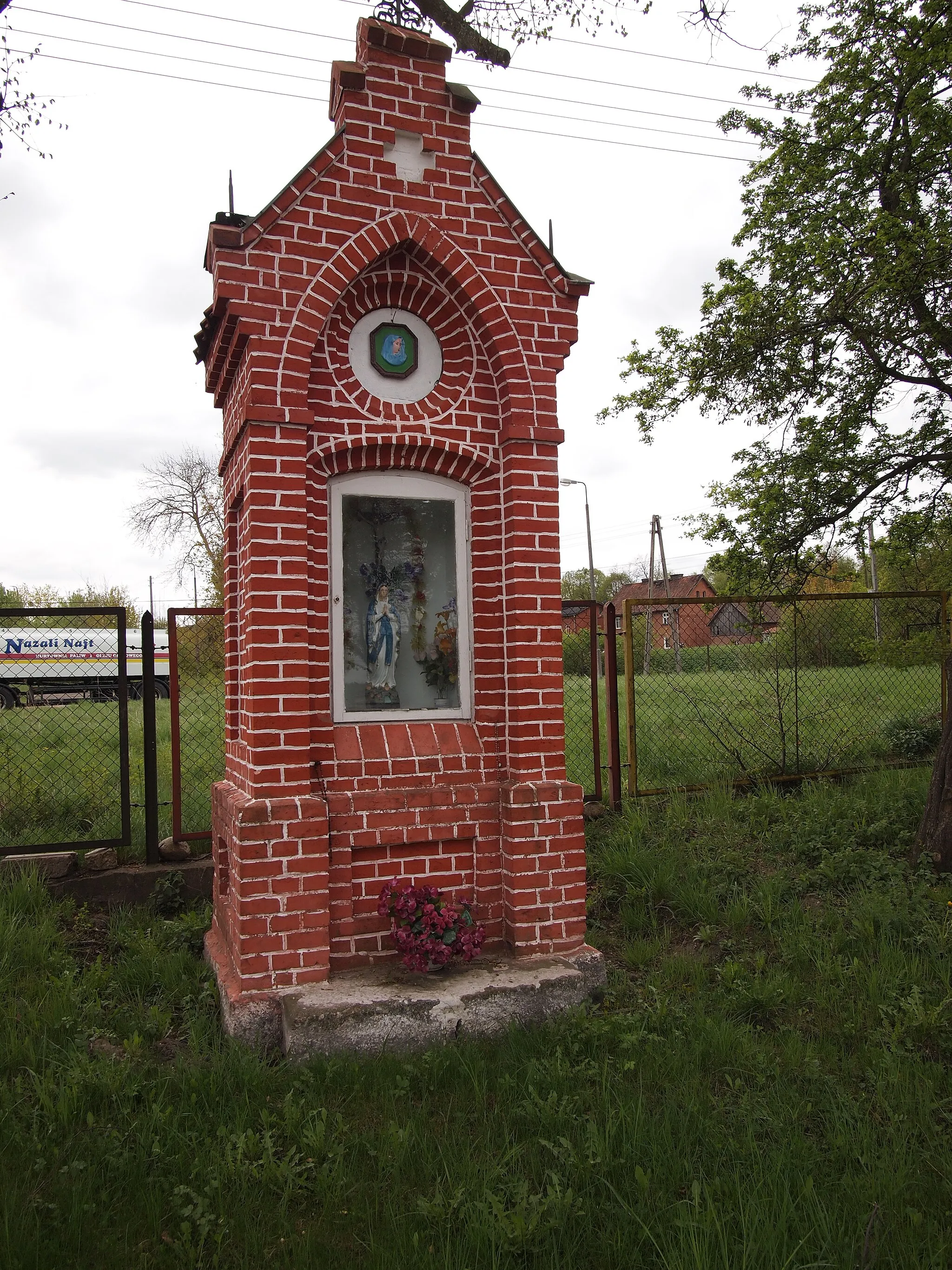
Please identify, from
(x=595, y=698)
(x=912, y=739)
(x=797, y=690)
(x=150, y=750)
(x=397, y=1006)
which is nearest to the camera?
(x=397, y=1006)

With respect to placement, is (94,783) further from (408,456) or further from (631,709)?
(408,456)

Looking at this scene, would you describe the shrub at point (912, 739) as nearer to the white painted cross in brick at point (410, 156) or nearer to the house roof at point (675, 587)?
the white painted cross in brick at point (410, 156)

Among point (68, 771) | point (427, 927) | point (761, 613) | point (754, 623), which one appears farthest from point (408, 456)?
point (68, 771)

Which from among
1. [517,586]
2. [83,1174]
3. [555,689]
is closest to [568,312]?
[517,586]

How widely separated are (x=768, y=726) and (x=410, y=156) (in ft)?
19.1

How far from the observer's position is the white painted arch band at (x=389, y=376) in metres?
4.28

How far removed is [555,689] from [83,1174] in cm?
273

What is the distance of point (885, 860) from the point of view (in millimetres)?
5715

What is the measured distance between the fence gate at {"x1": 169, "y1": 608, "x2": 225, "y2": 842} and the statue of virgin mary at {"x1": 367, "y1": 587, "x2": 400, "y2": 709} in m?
1.34

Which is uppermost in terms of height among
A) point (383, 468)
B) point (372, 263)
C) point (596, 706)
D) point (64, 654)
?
point (372, 263)

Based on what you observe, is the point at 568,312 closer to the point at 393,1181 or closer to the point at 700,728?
the point at 393,1181

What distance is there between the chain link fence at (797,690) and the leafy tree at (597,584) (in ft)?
189

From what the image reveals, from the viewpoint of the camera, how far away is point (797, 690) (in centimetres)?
755

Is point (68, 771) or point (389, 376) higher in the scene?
point (389, 376)
